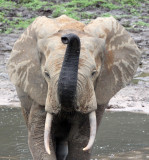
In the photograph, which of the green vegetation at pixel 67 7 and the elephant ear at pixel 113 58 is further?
the green vegetation at pixel 67 7

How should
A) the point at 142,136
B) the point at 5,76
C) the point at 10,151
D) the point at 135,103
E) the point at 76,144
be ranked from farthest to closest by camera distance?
the point at 5,76, the point at 135,103, the point at 142,136, the point at 10,151, the point at 76,144

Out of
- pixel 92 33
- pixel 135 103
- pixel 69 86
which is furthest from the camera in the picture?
pixel 135 103

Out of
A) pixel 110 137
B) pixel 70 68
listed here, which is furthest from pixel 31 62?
pixel 110 137

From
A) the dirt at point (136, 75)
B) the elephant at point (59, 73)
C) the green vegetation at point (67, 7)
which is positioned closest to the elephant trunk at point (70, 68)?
the elephant at point (59, 73)

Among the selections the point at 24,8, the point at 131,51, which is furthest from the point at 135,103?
the point at 24,8

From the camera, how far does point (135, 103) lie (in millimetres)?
10133

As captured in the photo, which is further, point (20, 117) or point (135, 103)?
point (135, 103)

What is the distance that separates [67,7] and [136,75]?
5359mm

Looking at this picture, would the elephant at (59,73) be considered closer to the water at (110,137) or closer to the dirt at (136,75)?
the water at (110,137)

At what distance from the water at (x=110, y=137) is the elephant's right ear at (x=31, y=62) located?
150 cm

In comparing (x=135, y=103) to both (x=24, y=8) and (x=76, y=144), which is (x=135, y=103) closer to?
(x=76, y=144)

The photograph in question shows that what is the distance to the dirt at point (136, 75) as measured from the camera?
33.4 feet

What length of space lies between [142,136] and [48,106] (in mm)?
3249

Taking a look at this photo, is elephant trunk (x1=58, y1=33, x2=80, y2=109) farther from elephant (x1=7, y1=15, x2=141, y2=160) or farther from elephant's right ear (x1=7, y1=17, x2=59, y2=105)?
elephant's right ear (x1=7, y1=17, x2=59, y2=105)
